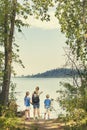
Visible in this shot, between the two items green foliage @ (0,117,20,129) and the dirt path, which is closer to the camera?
green foliage @ (0,117,20,129)

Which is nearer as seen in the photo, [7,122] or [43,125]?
[7,122]

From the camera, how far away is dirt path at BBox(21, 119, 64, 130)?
27.0m

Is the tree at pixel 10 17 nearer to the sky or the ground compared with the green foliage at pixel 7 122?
nearer to the sky

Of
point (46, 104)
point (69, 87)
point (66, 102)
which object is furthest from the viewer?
point (46, 104)

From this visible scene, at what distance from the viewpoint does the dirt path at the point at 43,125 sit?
27.0 m

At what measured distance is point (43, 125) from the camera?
28562 mm

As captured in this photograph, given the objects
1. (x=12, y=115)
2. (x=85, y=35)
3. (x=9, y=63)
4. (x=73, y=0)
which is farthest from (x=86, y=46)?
(x=12, y=115)

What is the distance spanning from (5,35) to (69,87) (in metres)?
4.54

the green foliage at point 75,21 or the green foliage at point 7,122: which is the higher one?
the green foliage at point 75,21

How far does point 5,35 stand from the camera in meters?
28.2

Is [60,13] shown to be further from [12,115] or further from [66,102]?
[12,115]

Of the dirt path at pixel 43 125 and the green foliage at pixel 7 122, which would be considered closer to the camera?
the green foliage at pixel 7 122

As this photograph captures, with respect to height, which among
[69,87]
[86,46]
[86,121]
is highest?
[86,46]

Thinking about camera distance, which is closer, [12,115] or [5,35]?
[12,115]
